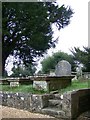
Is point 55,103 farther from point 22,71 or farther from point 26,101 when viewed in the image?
point 22,71

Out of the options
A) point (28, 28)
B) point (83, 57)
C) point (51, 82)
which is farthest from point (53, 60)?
point (51, 82)

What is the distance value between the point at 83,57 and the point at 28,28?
916 cm

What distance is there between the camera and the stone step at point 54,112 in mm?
6887

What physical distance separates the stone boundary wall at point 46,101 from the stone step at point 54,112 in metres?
0.11

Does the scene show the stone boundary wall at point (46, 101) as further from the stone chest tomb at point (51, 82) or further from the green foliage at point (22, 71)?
the green foliage at point (22, 71)

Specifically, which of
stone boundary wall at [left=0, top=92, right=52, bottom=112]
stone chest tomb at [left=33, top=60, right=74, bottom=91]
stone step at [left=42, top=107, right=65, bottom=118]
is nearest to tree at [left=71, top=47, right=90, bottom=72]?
stone chest tomb at [left=33, top=60, right=74, bottom=91]

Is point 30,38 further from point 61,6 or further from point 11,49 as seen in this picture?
point 61,6

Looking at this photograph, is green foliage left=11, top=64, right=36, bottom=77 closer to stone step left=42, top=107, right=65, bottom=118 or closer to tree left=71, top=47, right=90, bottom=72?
tree left=71, top=47, right=90, bottom=72

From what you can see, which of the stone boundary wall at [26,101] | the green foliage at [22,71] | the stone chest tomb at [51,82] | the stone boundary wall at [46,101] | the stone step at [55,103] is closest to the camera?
the stone boundary wall at [46,101]

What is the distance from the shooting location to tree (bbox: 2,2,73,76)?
22.3 m

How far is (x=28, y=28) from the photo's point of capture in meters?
22.9

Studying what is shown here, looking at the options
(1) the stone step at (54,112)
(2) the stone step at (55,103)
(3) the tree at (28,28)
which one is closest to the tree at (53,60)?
(3) the tree at (28,28)

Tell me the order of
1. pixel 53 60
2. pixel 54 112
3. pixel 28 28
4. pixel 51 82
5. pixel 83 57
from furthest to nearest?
pixel 53 60 < pixel 83 57 < pixel 28 28 < pixel 51 82 < pixel 54 112

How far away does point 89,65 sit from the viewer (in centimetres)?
2841
